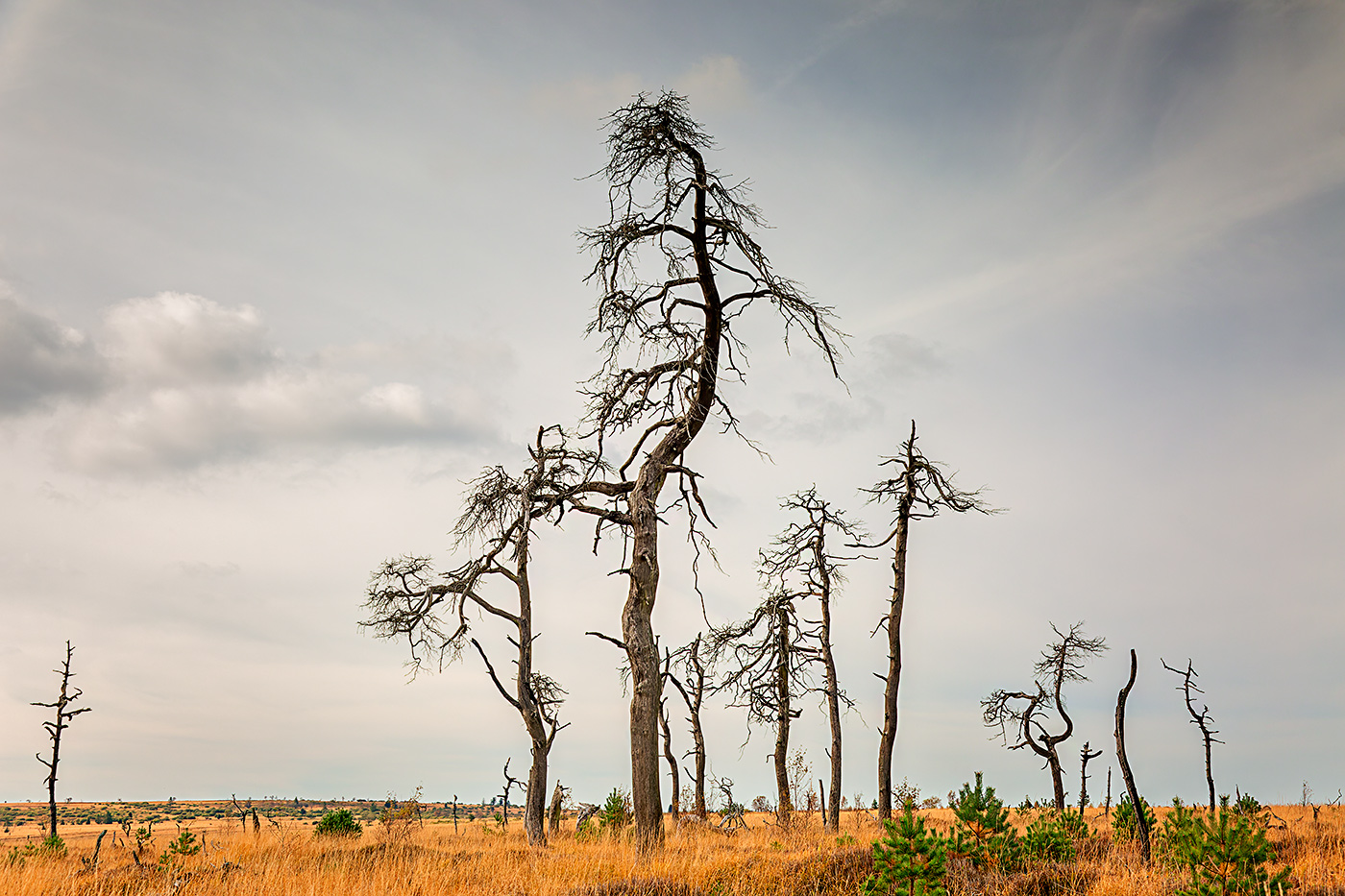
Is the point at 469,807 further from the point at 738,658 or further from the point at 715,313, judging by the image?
the point at 715,313

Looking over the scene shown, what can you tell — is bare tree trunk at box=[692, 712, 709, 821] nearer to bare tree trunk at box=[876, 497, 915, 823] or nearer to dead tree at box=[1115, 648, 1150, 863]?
bare tree trunk at box=[876, 497, 915, 823]

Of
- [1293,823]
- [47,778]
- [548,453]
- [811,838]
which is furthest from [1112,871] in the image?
[47,778]

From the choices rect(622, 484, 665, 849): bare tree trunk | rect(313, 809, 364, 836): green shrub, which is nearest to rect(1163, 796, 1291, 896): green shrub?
rect(622, 484, 665, 849): bare tree trunk

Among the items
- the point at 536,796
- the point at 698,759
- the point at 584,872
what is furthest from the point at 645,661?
the point at 698,759

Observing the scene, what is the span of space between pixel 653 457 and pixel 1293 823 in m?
19.0

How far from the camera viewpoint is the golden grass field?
976 centimetres

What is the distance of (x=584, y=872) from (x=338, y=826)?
36.5 ft

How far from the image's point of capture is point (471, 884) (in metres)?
10.6

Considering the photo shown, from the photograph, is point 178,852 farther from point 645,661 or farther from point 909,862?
point 909,862

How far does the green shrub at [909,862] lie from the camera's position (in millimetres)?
8141

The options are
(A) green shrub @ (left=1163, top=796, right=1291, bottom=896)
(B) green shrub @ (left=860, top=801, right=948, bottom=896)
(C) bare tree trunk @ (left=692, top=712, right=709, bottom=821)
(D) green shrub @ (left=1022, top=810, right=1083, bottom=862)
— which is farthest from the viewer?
(C) bare tree trunk @ (left=692, top=712, right=709, bottom=821)

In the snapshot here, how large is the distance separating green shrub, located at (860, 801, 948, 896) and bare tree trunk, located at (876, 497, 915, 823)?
996 cm

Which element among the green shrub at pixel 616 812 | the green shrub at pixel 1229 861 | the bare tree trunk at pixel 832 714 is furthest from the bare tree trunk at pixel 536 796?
the green shrub at pixel 1229 861

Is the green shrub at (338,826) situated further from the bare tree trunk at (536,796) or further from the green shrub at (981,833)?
the green shrub at (981,833)
